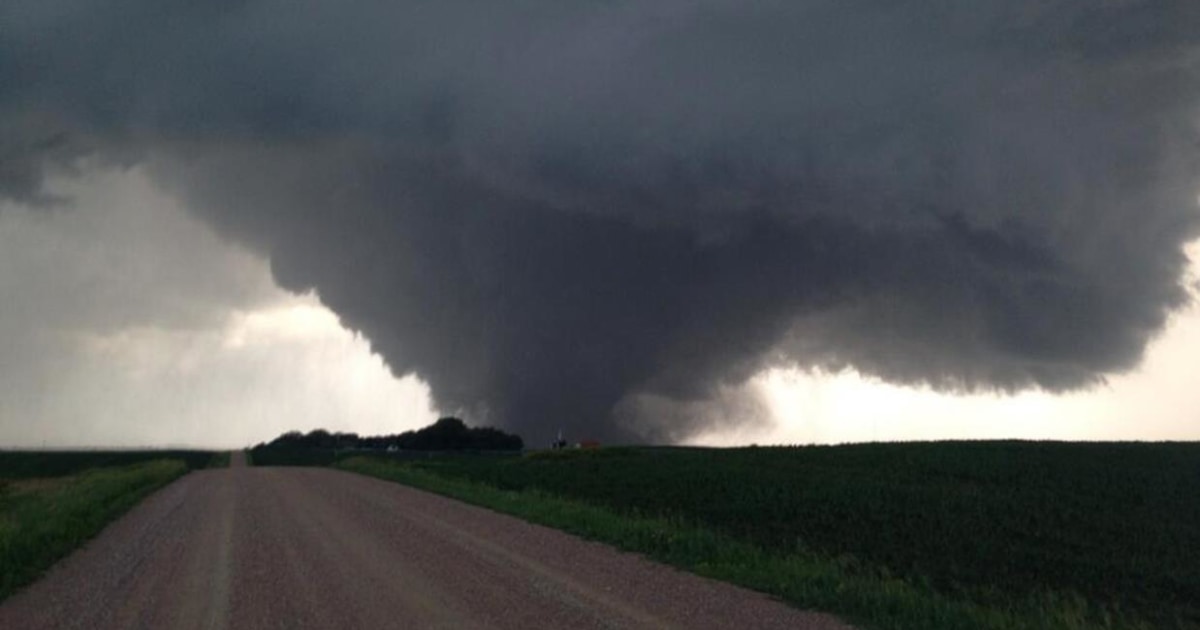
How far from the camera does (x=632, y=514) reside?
93.0ft

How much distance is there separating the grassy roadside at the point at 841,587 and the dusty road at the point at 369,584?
64 cm

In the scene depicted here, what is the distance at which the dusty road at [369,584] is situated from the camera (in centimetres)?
1223

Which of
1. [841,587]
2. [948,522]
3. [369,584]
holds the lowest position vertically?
[841,587]

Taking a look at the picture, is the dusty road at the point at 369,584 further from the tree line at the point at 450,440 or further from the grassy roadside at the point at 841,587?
the tree line at the point at 450,440

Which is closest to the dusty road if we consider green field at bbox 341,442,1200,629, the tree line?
green field at bbox 341,442,1200,629

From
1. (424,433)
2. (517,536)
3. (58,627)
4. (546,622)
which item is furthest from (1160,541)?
(424,433)

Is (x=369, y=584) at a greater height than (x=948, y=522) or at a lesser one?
lesser

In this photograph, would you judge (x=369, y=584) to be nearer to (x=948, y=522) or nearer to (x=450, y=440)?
(x=948, y=522)

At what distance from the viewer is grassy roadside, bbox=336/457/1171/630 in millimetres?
13156

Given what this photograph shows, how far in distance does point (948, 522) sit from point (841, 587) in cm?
1391


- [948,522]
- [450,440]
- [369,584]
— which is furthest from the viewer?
[450,440]

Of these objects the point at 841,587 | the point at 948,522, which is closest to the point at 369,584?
the point at 841,587

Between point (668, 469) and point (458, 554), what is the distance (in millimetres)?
32905

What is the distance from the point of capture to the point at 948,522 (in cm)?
2741
